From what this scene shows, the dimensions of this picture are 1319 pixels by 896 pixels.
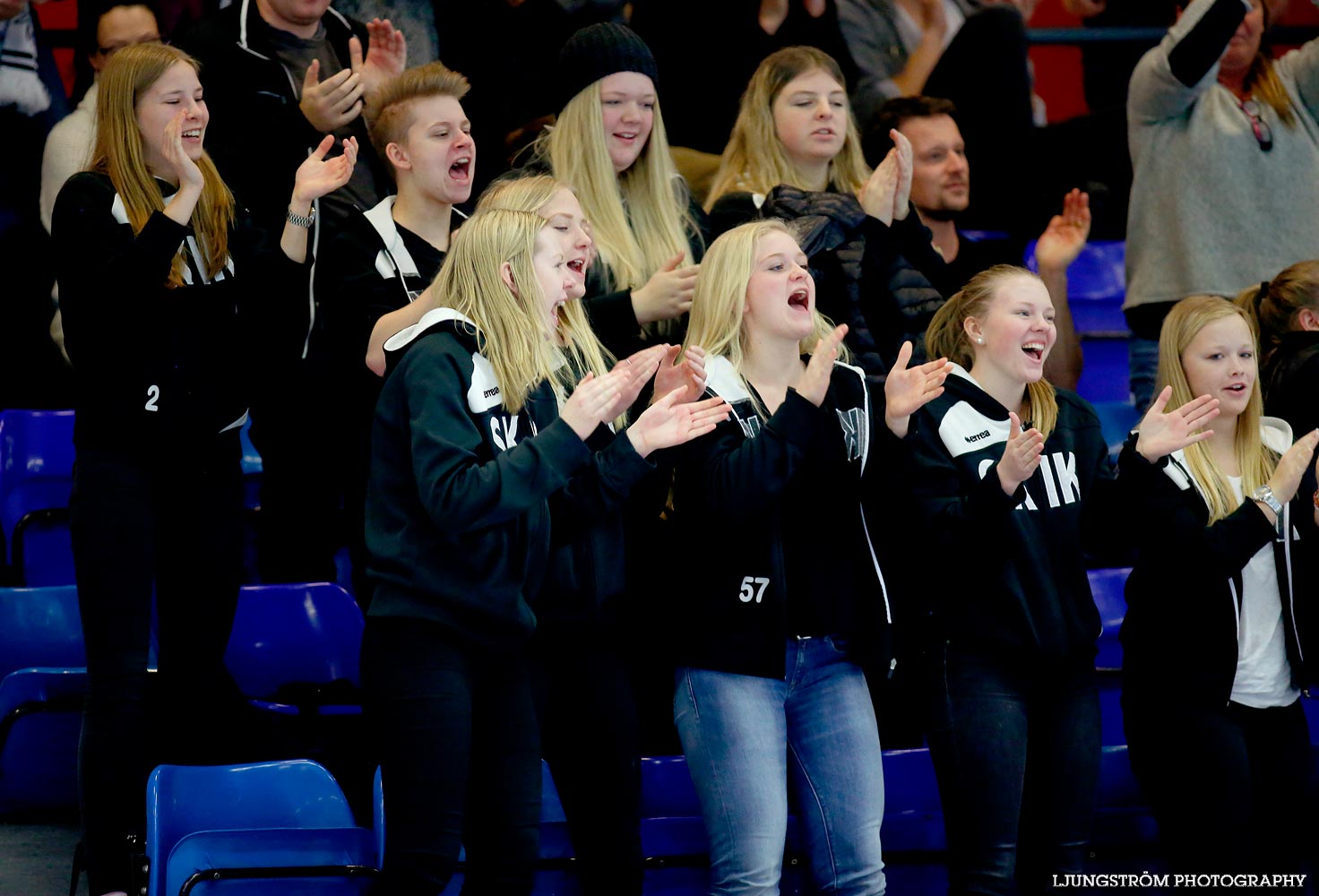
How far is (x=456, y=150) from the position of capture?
153 inches

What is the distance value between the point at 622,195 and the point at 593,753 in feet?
5.47

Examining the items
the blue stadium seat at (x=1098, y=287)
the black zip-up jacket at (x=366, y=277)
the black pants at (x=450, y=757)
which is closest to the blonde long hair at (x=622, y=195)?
the black zip-up jacket at (x=366, y=277)

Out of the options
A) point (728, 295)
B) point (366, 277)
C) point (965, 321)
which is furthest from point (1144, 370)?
point (366, 277)

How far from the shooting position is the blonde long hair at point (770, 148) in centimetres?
443

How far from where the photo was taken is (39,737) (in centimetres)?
388

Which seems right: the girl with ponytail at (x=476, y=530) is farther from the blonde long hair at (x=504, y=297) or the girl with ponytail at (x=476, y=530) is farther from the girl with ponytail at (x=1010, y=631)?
the girl with ponytail at (x=1010, y=631)

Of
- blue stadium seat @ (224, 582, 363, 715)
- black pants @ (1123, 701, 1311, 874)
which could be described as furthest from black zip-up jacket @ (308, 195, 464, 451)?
black pants @ (1123, 701, 1311, 874)

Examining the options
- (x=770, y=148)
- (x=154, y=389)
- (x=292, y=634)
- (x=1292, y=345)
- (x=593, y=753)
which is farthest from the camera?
(x=770, y=148)

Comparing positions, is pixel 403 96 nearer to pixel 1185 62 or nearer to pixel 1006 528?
pixel 1006 528

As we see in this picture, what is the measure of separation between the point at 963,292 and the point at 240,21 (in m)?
2.27

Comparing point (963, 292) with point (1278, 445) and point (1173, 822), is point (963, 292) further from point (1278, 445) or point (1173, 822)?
point (1173, 822)

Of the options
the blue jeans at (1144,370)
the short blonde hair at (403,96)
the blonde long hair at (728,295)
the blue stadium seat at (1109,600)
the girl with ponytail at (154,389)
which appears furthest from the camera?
the blue jeans at (1144,370)

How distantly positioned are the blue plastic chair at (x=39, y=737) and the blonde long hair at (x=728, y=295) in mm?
1658

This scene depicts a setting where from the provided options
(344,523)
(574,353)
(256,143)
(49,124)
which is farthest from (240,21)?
(574,353)
